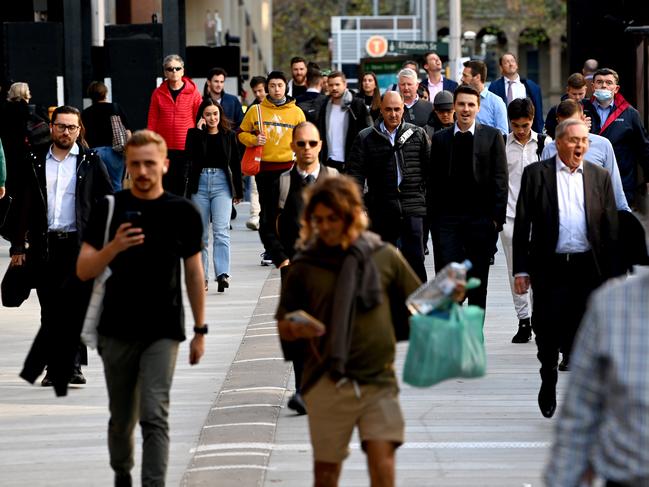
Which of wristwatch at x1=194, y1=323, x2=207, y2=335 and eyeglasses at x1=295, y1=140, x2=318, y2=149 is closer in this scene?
wristwatch at x1=194, y1=323, x2=207, y2=335

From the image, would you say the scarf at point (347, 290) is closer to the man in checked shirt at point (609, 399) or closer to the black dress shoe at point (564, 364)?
the man in checked shirt at point (609, 399)

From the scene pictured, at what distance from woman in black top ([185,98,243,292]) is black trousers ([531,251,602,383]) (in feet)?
21.6

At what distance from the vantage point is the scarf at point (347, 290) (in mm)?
6332

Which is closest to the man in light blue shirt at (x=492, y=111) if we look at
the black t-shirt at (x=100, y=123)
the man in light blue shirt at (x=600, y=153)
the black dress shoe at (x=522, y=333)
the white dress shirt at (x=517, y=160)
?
the black t-shirt at (x=100, y=123)

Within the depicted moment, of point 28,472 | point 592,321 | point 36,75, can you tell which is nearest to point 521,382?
point 28,472

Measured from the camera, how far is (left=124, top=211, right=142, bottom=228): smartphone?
7199 mm

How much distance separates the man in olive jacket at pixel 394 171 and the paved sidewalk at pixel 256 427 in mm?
1068

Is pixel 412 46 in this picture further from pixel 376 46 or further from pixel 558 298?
pixel 558 298

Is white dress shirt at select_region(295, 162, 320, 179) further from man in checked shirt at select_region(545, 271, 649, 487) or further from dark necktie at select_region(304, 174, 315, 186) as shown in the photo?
man in checked shirt at select_region(545, 271, 649, 487)

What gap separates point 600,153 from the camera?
11250 mm

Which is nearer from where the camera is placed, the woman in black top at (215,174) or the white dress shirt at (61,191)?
the white dress shirt at (61,191)

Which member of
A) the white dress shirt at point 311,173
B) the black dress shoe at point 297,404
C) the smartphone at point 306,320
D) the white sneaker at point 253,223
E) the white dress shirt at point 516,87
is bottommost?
the black dress shoe at point 297,404

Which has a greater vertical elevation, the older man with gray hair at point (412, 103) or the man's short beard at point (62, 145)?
the older man with gray hair at point (412, 103)

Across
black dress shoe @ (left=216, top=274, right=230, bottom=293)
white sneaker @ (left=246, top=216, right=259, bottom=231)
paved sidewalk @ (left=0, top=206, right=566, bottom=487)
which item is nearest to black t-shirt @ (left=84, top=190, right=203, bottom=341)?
paved sidewalk @ (left=0, top=206, right=566, bottom=487)
